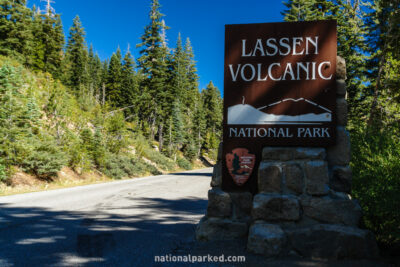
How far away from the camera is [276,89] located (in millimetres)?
3746

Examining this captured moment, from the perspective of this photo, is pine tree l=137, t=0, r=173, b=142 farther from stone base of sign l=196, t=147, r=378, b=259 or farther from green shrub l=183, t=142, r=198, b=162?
stone base of sign l=196, t=147, r=378, b=259

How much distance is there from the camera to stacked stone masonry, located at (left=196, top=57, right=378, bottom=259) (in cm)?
305

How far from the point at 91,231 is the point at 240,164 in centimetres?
251

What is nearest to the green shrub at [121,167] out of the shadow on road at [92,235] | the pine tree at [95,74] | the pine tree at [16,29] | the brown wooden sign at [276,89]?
the shadow on road at [92,235]

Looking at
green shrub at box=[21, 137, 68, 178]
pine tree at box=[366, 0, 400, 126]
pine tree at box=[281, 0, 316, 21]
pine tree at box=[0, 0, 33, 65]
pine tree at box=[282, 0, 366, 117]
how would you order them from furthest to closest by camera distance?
pine tree at box=[0, 0, 33, 65] < pine tree at box=[281, 0, 316, 21] < pine tree at box=[282, 0, 366, 117] < pine tree at box=[366, 0, 400, 126] < green shrub at box=[21, 137, 68, 178]

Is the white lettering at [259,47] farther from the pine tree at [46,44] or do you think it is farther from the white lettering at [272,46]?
the pine tree at [46,44]

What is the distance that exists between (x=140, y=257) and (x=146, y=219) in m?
1.90

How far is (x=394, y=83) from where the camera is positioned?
345 inches

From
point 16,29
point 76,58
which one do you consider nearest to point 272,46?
point 16,29

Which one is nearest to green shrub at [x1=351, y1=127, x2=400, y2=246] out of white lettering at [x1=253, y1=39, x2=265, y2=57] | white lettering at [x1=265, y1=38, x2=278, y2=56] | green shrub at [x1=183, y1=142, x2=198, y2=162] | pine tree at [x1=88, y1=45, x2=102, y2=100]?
white lettering at [x1=265, y1=38, x2=278, y2=56]

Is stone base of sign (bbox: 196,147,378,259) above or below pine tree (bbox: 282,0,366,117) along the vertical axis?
below

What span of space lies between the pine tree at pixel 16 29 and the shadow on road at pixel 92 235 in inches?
1124

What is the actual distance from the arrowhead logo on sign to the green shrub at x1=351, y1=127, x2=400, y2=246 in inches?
65.0

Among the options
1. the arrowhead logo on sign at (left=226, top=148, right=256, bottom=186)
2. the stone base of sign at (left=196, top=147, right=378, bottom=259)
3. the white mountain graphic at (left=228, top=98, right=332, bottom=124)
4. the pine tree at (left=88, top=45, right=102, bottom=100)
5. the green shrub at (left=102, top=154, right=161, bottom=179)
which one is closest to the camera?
the stone base of sign at (left=196, top=147, right=378, bottom=259)
